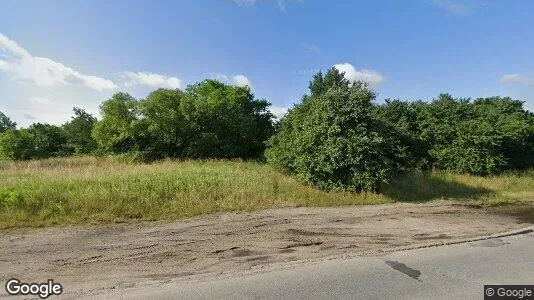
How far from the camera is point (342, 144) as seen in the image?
40.8ft

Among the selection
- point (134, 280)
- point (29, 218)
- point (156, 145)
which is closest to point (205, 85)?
point (156, 145)

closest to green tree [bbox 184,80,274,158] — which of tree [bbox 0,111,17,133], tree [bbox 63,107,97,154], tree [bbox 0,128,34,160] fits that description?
tree [bbox 63,107,97,154]

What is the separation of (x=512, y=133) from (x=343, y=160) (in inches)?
597

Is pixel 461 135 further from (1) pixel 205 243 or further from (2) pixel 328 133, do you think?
(1) pixel 205 243

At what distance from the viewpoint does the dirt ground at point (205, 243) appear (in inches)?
215

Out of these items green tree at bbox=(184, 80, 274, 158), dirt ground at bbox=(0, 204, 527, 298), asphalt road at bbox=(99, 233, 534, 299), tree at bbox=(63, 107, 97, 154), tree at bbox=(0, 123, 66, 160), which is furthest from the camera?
tree at bbox=(63, 107, 97, 154)

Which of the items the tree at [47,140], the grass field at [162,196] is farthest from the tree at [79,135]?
the grass field at [162,196]

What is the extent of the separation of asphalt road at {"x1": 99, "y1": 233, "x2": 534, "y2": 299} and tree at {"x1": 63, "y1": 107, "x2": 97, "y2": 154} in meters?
34.0

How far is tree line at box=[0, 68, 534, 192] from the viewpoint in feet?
41.9

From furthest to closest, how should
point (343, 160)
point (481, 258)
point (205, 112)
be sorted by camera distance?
1. point (205, 112)
2. point (343, 160)
3. point (481, 258)

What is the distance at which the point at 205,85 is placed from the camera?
1268 inches

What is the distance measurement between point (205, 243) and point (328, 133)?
7.64 metres

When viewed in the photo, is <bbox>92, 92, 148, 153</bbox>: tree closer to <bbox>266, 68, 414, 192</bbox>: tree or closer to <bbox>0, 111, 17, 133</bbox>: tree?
<bbox>266, 68, 414, 192</bbox>: tree

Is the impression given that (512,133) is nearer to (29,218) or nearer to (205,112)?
(205,112)
